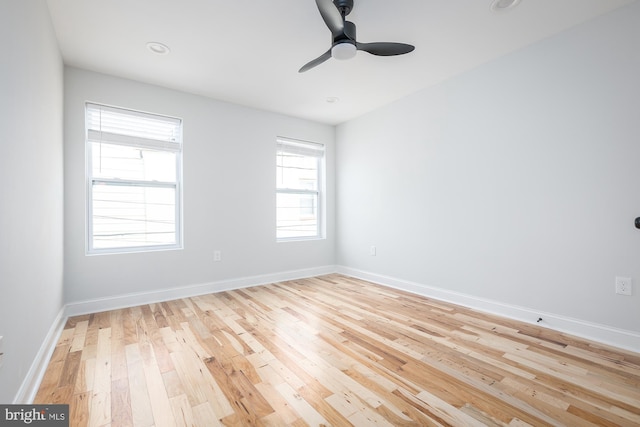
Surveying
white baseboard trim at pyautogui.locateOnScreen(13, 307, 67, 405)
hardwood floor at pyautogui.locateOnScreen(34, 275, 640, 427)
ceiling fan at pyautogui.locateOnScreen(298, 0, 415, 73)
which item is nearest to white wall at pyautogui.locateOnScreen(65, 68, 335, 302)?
hardwood floor at pyautogui.locateOnScreen(34, 275, 640, 427)

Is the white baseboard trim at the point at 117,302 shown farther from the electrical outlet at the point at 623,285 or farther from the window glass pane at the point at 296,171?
the electrical outlet at the point at 623,285

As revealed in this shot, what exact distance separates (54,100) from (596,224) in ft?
14.5

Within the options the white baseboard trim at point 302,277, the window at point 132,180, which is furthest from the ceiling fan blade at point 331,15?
the white baseboard trim at point 302,277

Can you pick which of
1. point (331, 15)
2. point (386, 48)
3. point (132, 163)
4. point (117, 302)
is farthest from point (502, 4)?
point (117, 302)

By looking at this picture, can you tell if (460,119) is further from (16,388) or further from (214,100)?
(16,388)

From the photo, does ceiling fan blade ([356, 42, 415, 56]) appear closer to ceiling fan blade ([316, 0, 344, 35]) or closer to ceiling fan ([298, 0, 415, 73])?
ceiling fan ([298, 0, 415, 73])

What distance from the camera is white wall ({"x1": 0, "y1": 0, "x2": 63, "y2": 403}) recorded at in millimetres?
1280

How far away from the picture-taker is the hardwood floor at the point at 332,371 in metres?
1.43

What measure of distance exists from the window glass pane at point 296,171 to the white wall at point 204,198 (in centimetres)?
20

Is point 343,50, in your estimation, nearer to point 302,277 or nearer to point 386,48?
point 386,48

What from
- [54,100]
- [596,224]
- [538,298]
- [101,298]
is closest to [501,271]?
[538,298]

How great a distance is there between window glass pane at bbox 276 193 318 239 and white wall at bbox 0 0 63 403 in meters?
2.54

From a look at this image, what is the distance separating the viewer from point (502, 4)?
2.02 meters

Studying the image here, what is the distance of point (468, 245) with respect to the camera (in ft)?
10.0
